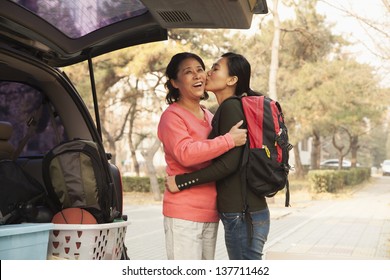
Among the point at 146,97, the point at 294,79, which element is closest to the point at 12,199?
the point at 146,97

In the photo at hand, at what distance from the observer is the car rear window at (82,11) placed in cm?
337

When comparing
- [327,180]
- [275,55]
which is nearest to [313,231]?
[275,55]

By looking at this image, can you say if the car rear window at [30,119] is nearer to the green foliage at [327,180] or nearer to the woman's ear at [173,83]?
the woman's ear at [173,83]

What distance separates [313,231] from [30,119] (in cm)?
1019

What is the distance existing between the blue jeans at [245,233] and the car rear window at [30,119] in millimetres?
1543

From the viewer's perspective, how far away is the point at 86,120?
3957 millimetres

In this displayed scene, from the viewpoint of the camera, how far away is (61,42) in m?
3.71

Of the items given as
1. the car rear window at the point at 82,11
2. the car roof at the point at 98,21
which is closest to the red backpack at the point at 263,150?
the car roof at the point at 98,21

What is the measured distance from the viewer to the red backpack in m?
2.95

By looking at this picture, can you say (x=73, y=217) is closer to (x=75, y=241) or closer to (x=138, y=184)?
(x=75, y=241)

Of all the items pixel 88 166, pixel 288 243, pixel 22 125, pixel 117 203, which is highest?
pixel 22 125
